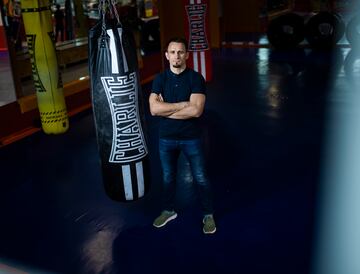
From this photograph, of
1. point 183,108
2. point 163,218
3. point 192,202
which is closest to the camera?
point 183,108

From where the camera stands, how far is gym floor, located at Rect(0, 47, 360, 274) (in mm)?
2977

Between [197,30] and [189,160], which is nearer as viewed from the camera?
[189,160]

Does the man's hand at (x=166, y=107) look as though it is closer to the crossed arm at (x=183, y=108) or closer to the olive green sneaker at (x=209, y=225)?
the crossed arm at (x=183, y=108)

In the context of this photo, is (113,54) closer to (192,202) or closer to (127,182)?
(127,182)

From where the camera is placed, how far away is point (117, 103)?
2764mm

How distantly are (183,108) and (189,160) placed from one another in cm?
40

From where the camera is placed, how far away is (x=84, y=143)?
5230 millimetres

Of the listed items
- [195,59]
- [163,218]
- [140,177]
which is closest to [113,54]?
[140,177]

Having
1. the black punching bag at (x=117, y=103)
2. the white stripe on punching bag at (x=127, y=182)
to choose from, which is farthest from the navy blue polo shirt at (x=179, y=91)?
the white stripe on punching bag at (x=127, y=182)

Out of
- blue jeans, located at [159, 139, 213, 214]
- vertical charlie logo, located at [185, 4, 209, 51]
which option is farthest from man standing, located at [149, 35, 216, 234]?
vertical charlie logo, located at [185, 4, 209, 51]

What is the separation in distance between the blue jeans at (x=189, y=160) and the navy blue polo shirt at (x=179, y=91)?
51 mm

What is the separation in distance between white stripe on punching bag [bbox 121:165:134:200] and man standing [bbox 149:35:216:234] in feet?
0.89

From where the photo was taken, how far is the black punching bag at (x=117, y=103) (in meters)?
2.72

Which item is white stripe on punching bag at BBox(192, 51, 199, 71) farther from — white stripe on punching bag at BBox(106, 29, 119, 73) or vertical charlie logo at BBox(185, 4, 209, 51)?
white stripe on punching bag at BBox(106, 29, 119, 73)
